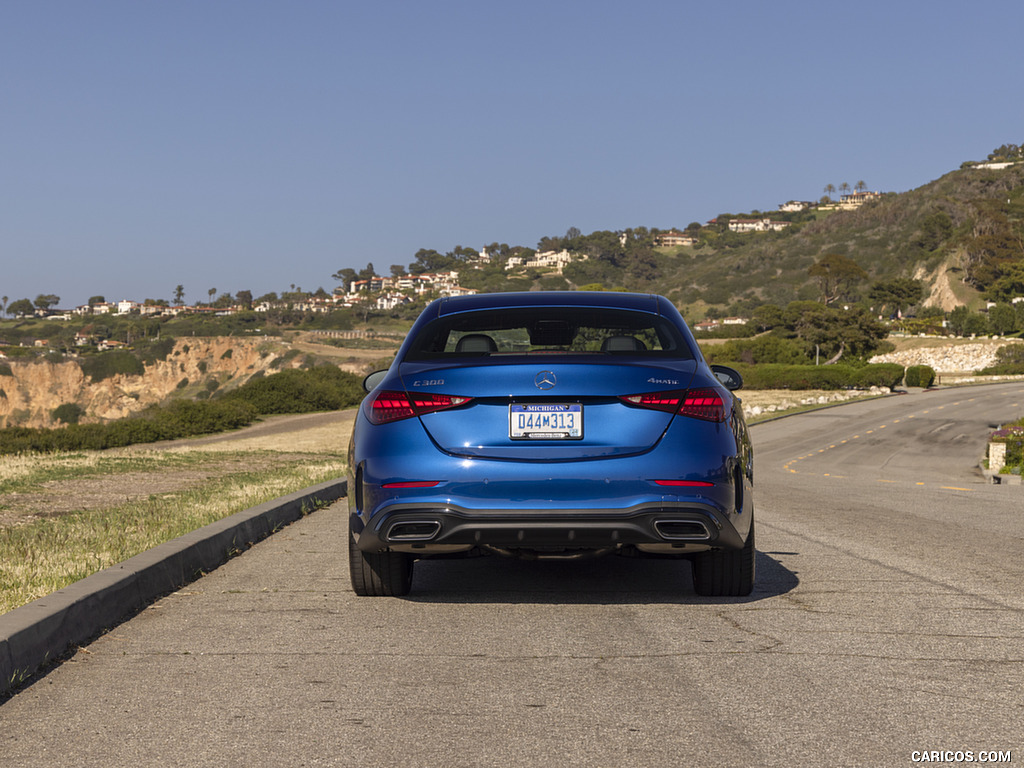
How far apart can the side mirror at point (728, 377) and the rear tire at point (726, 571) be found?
964 millimetres

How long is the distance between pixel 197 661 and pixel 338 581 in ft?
6.94

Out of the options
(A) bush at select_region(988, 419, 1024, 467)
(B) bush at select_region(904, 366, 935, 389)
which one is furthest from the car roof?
(B) bush at select_region(904, 366, 935, 389)

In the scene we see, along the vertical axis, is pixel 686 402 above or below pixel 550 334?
below

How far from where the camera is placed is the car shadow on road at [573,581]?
624 centimetres

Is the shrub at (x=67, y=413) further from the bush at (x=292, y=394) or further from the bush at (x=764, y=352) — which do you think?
the bush at (x=764, y=352)

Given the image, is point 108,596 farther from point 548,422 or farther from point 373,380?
point 548,422

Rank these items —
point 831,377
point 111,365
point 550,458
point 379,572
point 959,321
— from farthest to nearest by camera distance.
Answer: point 959,321
point 111,365
point 831,377
point 379,572
point 550,458

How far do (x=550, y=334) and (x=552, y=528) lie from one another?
5.86 ft

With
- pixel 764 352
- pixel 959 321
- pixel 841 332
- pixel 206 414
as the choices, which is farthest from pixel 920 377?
pixel 206 414

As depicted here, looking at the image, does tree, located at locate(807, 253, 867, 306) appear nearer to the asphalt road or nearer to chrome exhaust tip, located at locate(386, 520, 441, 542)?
the asphalt road

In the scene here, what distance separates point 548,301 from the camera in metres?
6.45

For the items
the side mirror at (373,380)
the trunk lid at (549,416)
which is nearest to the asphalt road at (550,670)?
the trunk lid at (549,416)

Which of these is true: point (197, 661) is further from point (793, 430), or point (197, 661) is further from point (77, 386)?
point (77, 386)

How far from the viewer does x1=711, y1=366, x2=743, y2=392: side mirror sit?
6535mm
